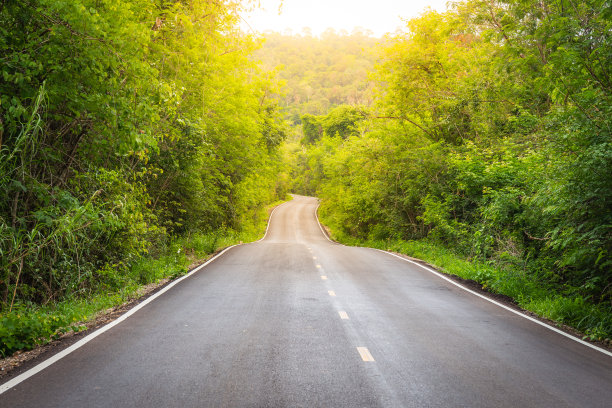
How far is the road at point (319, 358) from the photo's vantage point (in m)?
4.25

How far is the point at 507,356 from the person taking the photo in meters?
5.96

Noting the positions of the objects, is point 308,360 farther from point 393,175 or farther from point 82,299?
point 393,175

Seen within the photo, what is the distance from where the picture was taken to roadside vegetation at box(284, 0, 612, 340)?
7660 millimetres

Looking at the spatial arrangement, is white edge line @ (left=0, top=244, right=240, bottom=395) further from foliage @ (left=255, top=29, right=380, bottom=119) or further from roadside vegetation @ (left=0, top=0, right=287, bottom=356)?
foliage @ (left=255, top=29, right=380, bottom=119)

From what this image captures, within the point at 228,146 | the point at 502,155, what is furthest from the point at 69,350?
the point at 228,146

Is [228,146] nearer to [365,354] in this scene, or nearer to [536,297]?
[536,297]

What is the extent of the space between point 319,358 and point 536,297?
22.6 feet

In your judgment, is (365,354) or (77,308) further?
(77,308)

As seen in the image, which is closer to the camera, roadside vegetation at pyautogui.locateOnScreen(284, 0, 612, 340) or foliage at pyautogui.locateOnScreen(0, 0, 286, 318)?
foliage at pyautogui.locateOnScreen(0, 0, 286, 318)

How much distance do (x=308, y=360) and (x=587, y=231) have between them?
588cm

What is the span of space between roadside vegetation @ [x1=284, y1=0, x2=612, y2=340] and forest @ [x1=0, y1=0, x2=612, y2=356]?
0.21ft

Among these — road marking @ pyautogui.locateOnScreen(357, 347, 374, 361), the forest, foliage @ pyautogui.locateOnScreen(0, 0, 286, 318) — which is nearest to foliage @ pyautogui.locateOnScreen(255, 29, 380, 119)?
the forest

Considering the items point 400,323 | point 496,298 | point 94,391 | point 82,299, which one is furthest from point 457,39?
point 94,391

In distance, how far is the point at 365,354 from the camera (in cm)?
568
